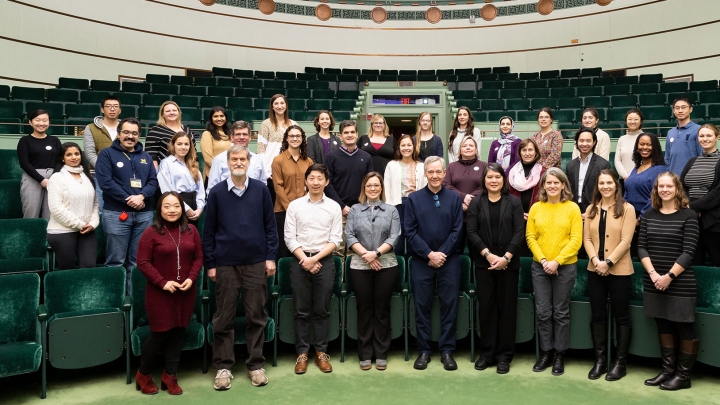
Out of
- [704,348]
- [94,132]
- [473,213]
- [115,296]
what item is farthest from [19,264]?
[704,348]

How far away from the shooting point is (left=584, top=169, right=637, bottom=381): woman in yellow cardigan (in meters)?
2.73

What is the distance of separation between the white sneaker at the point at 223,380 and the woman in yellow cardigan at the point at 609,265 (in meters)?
1.88

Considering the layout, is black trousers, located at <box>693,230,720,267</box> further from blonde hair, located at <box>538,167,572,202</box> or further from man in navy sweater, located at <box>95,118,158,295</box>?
man in navy sweater, located at <box>95,118,158,295</box>

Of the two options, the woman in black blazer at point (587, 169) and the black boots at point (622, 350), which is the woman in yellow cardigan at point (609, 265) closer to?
the black boots at point (622, 350)

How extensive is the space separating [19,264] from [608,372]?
3335mm


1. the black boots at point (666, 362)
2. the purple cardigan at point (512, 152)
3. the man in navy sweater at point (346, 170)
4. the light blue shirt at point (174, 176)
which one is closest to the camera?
the black boots at point (666, 362)

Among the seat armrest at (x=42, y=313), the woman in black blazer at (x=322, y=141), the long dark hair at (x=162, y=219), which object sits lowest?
the seat armrest at (x=42, y=313)

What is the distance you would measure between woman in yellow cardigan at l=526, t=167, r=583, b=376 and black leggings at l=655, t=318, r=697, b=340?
0.44 metres

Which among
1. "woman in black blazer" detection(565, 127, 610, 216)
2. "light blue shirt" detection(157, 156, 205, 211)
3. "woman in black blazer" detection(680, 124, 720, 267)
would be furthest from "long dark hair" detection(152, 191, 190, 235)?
"woman in black blazer" detection(680, 124, 720, 267)

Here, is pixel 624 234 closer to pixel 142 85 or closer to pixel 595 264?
pixel 595 264

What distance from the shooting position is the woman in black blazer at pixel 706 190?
9.32 ft

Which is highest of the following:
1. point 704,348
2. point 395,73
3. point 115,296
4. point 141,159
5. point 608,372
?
point 395,73

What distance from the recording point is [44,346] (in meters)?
2.51

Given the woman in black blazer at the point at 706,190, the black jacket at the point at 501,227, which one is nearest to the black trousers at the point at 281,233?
the black jacket at the point at 501,227
